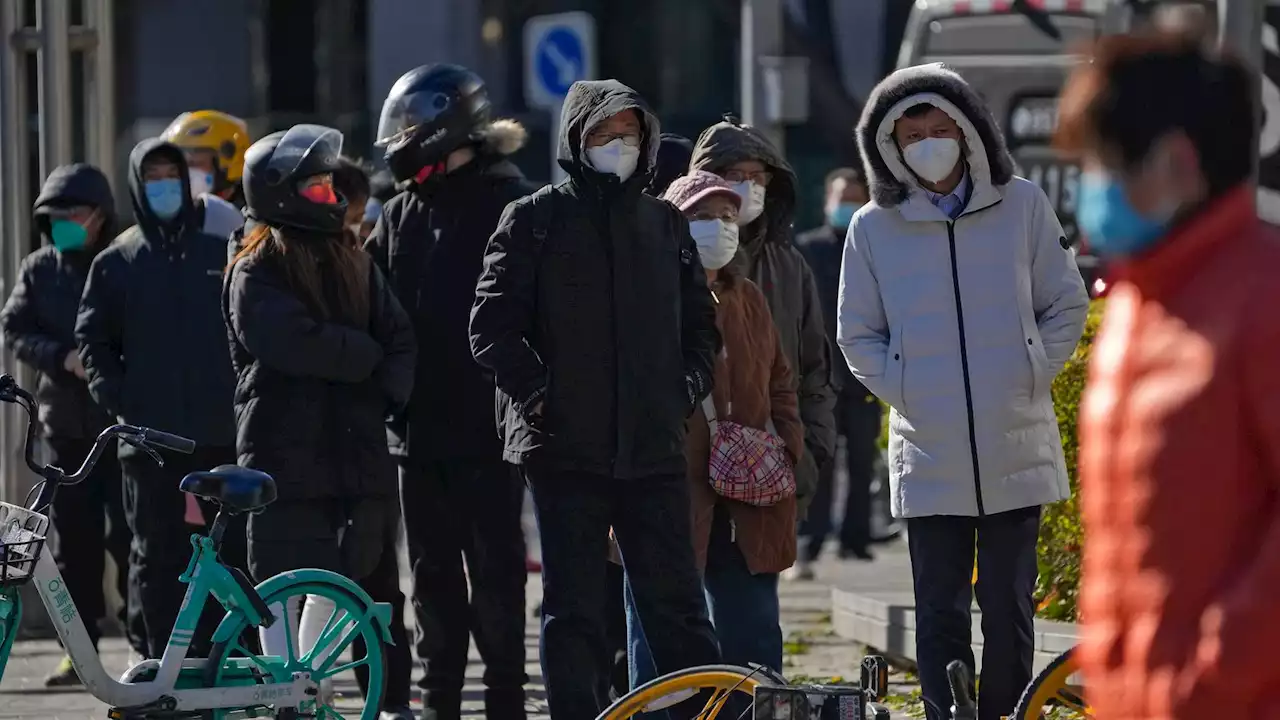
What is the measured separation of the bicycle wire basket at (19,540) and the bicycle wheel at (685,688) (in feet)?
5.64

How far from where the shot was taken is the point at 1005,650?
19.7 feet

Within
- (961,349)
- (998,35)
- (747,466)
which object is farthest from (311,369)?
(998,35)

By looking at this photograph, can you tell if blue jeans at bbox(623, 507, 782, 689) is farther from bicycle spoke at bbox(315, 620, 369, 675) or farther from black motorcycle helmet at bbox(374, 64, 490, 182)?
black motorcycle helmet at bbox(374, 64, 490, 182)

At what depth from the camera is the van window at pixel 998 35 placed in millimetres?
16516

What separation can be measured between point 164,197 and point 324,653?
2153 mm

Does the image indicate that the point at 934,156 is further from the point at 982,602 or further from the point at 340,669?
the point at 340,669

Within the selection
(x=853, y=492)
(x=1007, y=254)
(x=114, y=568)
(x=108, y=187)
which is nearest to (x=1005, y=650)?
(x=1007, y=254)

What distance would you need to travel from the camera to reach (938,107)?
6148 millimetres

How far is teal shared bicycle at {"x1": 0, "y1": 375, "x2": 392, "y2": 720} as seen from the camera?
6.31 m

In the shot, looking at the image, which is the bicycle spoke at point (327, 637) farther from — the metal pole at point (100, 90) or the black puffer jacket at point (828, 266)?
the black puffer jacket at point (828, 266)

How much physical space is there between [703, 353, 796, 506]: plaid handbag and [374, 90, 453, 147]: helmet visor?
1377 millimetres

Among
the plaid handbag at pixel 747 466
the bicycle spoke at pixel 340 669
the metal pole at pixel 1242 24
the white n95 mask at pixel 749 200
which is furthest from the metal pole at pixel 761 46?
the bicycle spoke at pixel 340 669

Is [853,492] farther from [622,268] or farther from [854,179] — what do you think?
[622,268]

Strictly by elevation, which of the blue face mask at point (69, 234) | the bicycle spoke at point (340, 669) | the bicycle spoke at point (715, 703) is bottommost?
the bicycle spoke at point (340, 669)
